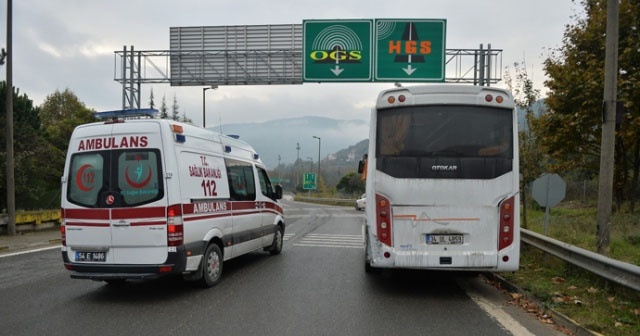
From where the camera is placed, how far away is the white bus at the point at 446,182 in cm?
665

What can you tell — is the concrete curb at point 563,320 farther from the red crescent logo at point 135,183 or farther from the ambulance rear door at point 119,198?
the red crescent logo at point 135,183

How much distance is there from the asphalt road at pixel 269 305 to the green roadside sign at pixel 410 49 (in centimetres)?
978

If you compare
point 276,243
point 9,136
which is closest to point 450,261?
point 276,243

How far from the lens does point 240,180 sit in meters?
8.98

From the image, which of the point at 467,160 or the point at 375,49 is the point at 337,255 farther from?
the point at 375,49

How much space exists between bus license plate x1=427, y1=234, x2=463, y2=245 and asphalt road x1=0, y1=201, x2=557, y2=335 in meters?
0.83

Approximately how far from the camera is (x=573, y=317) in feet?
18.1

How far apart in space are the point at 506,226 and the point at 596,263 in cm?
124

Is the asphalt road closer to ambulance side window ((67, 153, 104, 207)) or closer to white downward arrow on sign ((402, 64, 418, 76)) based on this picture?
ambulance side window ((67, 153, 104, 207))

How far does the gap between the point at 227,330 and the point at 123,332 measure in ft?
3.69

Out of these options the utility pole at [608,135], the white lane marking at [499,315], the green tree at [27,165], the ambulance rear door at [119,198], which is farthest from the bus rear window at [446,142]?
the green tree at [27,165]

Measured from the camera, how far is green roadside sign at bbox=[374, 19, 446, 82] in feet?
55.6

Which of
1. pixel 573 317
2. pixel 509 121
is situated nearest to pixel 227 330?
pixel 573 317

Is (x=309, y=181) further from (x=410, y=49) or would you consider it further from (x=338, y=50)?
(x=410, y=49)
